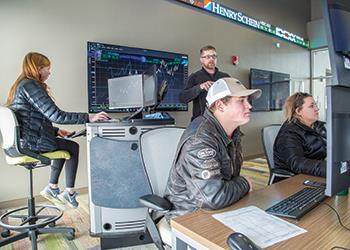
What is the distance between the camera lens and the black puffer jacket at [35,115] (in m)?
1.98

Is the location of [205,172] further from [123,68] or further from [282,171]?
[123,68]

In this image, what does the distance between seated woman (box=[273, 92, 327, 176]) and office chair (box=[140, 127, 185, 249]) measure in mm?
854

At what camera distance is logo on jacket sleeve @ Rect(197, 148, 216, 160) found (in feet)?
3.53

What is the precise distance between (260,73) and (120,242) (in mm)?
4516

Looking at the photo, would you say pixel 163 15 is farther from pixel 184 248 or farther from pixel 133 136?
pixel 184 248

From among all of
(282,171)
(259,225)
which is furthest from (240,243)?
(282,171)

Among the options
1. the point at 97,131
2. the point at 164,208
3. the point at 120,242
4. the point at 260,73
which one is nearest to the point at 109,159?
the point at 97,131

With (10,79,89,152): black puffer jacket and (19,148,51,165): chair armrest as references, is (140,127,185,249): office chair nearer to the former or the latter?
(10,79,89,152): black puffer jacket

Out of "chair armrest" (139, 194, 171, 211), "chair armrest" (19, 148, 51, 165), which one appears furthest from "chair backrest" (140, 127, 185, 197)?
"chair armrest" (19, 148, 51, 165)

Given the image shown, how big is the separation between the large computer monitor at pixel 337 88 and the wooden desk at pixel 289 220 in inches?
4.8

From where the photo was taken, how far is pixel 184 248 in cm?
89

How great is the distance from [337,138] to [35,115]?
2030 millimetres

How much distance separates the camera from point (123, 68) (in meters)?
3.55

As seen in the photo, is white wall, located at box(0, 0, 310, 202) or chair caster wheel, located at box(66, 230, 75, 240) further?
white wall, located at box(0, 0, 310, 202)
